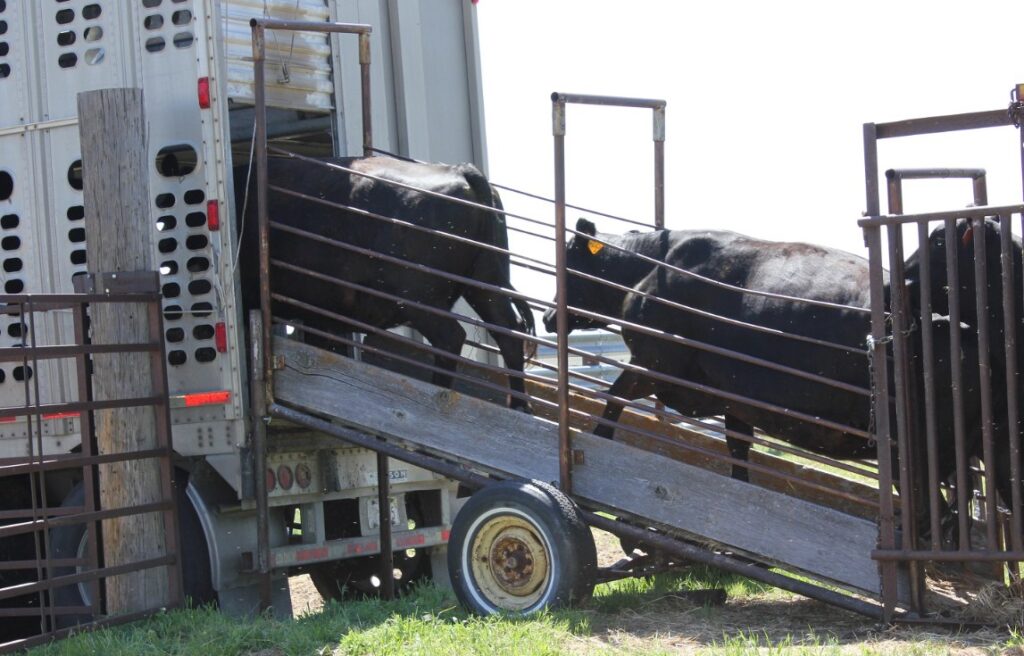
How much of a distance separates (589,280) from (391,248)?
1.24m

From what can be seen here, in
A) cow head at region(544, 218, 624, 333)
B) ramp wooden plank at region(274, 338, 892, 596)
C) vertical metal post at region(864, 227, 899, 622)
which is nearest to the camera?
vertical metal post at region(864, 227, 899, 622)

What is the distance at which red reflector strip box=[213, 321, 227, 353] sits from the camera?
22.9 ft

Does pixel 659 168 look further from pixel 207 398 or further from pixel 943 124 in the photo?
pixel 207 398

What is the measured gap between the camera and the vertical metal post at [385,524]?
7664mm

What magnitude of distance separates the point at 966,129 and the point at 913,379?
44.0 inches

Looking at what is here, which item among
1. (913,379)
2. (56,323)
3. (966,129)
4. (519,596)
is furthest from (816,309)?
(56,323)

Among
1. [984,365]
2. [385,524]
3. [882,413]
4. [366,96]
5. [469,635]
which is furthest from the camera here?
[366,96]

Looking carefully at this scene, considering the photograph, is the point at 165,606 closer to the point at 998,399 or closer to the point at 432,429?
the point at 432,429

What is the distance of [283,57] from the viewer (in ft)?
25.7

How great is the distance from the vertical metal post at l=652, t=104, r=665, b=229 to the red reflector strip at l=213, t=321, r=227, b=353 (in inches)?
107

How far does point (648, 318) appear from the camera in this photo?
22.9ft

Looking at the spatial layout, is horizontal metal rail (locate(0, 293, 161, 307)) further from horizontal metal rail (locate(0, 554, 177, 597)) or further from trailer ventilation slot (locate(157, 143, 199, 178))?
horizontal metal rail (locate(0, 554, 177, 597))

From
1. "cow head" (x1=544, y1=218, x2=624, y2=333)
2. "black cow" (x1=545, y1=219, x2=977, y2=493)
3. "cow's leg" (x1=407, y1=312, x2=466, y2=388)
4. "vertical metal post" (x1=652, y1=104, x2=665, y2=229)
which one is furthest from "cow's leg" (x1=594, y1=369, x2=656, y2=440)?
"vertical metal post" (x1=652, y1=104, x2=665, y2=229)

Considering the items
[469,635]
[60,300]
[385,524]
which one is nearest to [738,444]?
[385,524]
